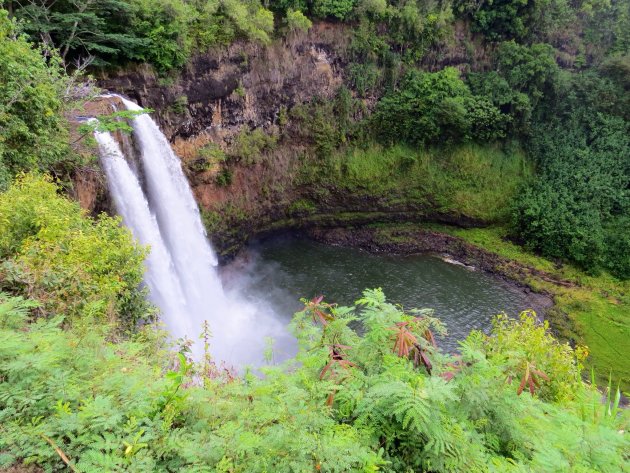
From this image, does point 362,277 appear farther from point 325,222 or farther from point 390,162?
point 390,162

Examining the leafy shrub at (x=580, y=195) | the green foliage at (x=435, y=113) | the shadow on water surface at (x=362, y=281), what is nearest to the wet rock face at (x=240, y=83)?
the green foliage at (x=435, y=113)

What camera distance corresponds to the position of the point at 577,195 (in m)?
21.9

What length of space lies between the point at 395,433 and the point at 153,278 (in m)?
10.7

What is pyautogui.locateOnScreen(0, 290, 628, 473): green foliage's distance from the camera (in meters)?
3.09

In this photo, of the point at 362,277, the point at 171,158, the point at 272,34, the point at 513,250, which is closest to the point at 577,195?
the point at 513,250

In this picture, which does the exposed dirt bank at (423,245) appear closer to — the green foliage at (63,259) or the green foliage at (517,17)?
the green foliage at (517,17)

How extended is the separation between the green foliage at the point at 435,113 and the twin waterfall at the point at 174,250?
42.4 feet

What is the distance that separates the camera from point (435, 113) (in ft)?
73.6

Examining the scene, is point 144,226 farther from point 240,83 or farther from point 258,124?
point 258,124

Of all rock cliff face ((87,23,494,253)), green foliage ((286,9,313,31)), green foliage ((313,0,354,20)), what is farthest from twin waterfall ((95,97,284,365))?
green foliage ((313,0,354,20))

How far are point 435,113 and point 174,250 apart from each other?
16.0m

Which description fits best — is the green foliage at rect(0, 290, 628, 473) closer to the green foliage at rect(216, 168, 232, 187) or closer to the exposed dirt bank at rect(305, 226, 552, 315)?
the green foliage at rect(216, 168, 232, 187)

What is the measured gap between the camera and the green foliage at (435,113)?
22.2m

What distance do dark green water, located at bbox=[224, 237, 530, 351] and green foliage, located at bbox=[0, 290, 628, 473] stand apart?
12.3m
